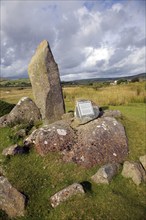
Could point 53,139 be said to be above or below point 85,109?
below

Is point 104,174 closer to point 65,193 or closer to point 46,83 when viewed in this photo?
point 65,193

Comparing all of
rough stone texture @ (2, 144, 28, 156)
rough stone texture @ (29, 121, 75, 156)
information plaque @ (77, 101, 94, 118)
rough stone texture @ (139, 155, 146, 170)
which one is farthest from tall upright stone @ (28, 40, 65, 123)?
rough stone texture @ (139, 155, 146, 170)

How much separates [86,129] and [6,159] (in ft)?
10.4

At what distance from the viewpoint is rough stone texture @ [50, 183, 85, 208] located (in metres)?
8.31

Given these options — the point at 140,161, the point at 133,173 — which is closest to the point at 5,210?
the point at 133,173

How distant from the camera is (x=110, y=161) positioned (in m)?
10.5

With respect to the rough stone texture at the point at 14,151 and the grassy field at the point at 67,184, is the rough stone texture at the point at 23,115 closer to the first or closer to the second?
the grassy field at the point at 67,184

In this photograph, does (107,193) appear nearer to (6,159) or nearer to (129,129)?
(6,159)

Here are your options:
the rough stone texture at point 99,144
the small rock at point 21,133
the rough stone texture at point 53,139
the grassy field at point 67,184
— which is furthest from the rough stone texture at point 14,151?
the small rock at point 21,133

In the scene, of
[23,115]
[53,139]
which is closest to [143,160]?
[53,139]

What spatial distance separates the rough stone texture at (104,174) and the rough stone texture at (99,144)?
68 cm

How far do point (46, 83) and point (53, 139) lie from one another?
365 centimetres

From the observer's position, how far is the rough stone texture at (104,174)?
9.30 m

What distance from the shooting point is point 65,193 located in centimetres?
841
